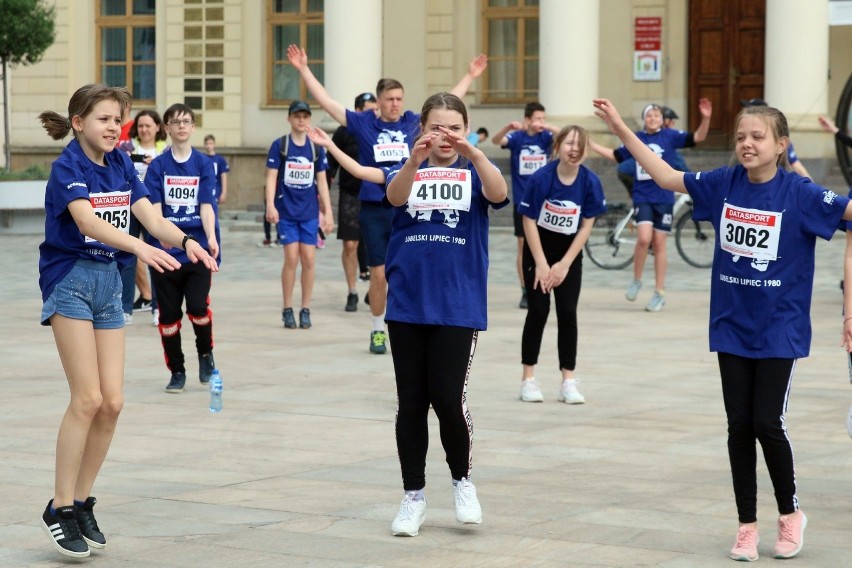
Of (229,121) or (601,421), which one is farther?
(229,121)

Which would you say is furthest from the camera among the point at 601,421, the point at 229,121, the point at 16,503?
the point at 229,121

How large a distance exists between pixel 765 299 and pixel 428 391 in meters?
1.30

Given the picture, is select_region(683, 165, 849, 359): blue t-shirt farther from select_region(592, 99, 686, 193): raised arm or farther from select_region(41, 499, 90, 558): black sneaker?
select_region(41, 499, 90, 558): black sneaker

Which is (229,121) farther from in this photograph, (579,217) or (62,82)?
(579,217)

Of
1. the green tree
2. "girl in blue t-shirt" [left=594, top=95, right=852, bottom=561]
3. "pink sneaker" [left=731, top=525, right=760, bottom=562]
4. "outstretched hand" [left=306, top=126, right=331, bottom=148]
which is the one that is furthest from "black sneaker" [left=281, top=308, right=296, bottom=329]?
the green tree

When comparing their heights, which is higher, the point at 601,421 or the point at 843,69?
the point at 843,69

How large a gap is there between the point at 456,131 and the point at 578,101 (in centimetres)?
2185

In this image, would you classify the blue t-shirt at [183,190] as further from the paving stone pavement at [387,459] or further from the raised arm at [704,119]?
the raised arm at [704,119]

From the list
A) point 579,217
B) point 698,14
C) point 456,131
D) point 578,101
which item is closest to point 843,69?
point 698,14

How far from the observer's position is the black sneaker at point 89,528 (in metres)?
5.98

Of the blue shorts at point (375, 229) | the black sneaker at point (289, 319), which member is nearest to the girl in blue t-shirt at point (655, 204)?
the blue shorts at point (375, 229)

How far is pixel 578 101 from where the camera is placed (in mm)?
27891

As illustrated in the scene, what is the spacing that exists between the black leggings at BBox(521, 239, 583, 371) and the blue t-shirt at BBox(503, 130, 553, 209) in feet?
18.2

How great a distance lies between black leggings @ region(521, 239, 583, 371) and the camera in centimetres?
993
